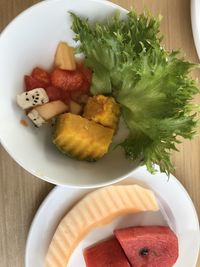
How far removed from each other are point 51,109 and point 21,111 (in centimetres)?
5

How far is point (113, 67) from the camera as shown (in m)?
0.79

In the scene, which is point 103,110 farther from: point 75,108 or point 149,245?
point 149,245

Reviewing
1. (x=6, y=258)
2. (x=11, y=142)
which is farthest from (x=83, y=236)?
(x=11, y=142)

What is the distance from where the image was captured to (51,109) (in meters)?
0.84

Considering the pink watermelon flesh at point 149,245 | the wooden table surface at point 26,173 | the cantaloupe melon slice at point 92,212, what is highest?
the wooden table surface at point 26,173

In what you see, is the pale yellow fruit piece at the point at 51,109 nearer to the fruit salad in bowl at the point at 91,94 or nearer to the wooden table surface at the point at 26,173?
the fruit salad in bowl at the point at 91,94

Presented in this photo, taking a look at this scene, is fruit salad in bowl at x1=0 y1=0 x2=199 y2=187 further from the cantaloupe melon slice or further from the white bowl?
the cantaloupe melon slice

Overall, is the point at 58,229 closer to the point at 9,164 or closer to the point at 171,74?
the point at 9,164

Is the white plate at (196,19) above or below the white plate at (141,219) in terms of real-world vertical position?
above

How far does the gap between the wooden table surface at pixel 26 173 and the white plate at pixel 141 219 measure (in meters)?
0.02

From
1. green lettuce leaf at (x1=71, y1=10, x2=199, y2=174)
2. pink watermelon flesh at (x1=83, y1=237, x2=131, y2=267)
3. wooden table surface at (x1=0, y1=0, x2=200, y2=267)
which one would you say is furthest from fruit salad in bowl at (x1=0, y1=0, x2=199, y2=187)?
pink watermelon flesh at (x1=83, y1=237, x2=131, y2=267)

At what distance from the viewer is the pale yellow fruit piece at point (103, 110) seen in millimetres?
793

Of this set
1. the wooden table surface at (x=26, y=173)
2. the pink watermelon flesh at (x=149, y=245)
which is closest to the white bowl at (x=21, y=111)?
the wooden table surface at (x=26, y=173)

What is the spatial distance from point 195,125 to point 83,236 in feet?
1.15
